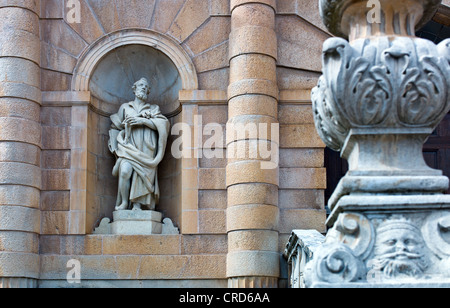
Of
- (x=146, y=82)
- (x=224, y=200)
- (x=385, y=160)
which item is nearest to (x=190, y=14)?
(x=146, y=82)

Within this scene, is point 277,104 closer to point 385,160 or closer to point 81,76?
point 81,76

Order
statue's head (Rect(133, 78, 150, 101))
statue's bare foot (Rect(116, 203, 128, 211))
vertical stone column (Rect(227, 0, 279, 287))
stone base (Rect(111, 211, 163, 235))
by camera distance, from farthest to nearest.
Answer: statue's head (Rect(133, 78, 150, 101)) → statue's bare foot (Rect(116, 203, 128, 211)) → stone base (Rect(111, 211, 163, 235)) → vertical stone column (Rect(227, 0, 279, 287))

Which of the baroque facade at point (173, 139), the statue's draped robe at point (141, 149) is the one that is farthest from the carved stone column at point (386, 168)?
the statue's draped robe at point (141, 149)

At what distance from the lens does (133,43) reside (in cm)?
1299

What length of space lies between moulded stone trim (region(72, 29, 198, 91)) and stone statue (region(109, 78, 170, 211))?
63 cm

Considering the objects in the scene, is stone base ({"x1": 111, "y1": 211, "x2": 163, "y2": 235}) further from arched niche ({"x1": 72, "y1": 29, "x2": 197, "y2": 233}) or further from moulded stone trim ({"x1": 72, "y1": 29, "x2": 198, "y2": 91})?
moulded stone trim ({"x1": 72, "y1": 29, "x2": 198, "y2": 91})

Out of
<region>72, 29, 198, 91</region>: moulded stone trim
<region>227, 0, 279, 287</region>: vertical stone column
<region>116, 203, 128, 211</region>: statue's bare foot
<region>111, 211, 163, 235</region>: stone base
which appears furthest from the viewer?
<region>72, 29, 198, 91</region>: moulded stone trim

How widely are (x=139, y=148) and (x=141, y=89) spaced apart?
0.98 meters

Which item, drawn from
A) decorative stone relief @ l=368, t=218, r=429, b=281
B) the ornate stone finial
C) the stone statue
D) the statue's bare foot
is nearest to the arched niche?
the stone statue

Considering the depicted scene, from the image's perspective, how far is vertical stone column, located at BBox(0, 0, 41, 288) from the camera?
11.8m

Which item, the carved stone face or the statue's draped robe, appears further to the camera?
the statue's draped robe

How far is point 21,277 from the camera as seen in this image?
11.8 m

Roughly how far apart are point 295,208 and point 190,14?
3673 mm

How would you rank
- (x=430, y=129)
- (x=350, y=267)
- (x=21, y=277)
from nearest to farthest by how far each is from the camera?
(x=350, y=267) → (x=430, y=129) → (x=21, y=277)
